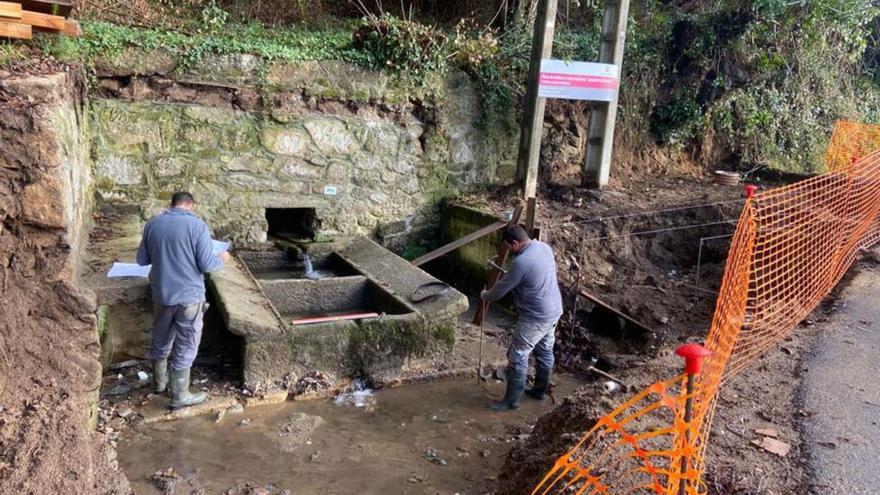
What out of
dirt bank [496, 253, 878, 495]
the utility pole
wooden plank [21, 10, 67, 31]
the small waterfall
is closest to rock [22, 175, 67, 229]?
wooden plank [21, 10, 67, 31]

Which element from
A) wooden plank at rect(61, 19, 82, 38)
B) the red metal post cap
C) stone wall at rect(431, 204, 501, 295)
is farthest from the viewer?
stone wall at rect(431, 204, 501, 295)

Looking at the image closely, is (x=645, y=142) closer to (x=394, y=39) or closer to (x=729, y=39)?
(x=729, y=39)

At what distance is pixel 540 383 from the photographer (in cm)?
571

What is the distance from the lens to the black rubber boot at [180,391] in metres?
4.87

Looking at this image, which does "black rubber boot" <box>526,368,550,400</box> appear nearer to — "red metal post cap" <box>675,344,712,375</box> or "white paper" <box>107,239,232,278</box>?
"white paper" <box>107,239,232,278</box>

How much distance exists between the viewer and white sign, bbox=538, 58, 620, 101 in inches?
309

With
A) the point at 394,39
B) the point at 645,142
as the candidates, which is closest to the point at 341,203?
the point at 394,39

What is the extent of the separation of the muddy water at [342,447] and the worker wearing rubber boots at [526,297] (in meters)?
0.28

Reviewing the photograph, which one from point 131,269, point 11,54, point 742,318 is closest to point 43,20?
point 11,54

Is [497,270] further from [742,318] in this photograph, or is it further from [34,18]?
[34,18]

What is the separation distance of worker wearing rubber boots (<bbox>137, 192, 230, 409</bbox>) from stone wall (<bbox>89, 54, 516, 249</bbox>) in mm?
2255

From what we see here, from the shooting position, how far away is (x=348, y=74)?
760 centimetres

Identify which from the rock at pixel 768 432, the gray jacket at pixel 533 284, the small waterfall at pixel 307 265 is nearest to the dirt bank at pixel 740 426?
the rock at pixel 768 432

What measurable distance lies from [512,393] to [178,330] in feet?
8.85
